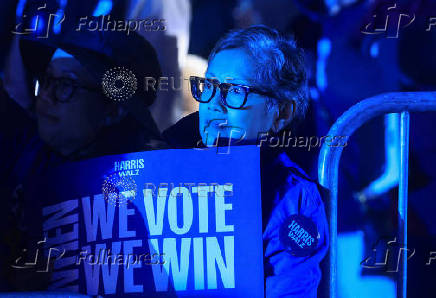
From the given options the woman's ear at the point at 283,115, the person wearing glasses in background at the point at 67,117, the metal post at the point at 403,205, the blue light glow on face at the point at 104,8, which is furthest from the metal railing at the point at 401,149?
the blue light glow on face at the point at 104,8

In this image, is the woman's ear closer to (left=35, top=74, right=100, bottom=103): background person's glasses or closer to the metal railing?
the metal railing

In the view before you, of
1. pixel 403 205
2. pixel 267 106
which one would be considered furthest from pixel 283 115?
pixel 403 205

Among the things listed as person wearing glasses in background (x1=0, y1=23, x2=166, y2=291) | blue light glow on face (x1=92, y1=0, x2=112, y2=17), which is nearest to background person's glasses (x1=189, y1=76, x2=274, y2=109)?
person wearing glasses in background (x1=0, y1=23, x2=166, y2=291)

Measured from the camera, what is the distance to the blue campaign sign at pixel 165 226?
199cm

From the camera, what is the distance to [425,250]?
201 cm

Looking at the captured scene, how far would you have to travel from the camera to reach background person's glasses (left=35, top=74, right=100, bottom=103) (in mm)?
2125

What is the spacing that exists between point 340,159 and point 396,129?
241mm

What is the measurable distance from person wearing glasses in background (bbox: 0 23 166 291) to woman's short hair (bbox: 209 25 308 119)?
15.4 inches

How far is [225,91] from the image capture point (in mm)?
2023

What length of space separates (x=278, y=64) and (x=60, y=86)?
0.90m

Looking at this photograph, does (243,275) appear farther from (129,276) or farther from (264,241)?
(129,276)

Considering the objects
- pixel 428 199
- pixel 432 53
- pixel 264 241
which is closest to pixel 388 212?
pixel 428 199

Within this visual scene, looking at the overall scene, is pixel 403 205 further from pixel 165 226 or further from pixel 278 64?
pixel 165 226

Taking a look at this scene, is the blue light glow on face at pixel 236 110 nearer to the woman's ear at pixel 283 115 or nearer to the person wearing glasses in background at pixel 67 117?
the woman's ear at pixel 283 115
